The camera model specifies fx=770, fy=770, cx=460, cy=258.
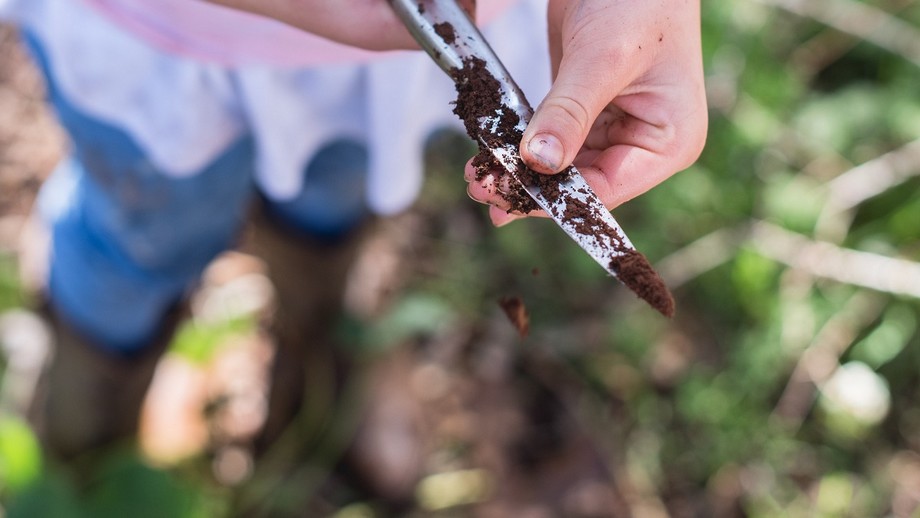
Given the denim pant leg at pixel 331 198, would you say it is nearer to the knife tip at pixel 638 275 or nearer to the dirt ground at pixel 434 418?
the dirt ground at pixel 434 418

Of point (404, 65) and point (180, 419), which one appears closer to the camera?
point (404, 65)

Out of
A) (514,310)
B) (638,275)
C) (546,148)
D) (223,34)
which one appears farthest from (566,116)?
(223,34)

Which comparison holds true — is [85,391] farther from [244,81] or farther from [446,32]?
[446,32]

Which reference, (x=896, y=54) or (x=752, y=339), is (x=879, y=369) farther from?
(x=896, y=54)

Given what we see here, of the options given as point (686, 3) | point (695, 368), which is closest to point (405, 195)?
point (686, 3)

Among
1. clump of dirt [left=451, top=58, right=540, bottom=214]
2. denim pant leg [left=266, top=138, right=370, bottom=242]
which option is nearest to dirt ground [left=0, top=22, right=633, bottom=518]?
denim pant leg [left=266, top=138, right=370, bottom=242]

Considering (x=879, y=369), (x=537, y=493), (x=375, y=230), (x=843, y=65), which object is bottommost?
(x=879, y=369)

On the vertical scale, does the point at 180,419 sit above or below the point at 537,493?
above
